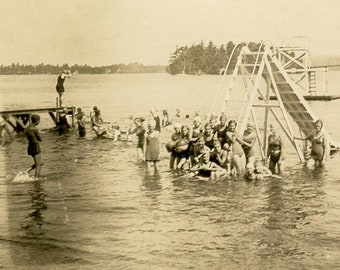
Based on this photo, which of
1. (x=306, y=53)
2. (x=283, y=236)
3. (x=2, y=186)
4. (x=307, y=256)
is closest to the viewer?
(x=307, y=256)

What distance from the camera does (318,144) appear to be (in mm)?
16031

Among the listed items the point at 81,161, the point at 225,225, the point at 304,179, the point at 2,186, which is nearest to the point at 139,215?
the point at 225,225

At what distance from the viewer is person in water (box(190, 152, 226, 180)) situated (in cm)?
1431

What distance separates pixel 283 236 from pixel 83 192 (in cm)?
566

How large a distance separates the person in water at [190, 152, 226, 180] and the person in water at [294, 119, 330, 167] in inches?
135

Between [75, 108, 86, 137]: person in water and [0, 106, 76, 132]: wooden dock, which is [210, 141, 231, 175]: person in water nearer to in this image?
[75, 108, 86, 137]: person in water

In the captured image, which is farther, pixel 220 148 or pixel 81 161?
pixel 81 161

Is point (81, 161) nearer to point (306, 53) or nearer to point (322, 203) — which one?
point (322, 203)

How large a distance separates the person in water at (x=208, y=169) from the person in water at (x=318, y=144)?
3421mm

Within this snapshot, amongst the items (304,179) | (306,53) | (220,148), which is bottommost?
(304,179)

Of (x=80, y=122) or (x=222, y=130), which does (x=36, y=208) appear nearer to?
(x=222, y=130)

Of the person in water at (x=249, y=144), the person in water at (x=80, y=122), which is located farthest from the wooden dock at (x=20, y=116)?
the person in water at (x=249, y=144)

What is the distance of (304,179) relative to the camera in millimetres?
14828

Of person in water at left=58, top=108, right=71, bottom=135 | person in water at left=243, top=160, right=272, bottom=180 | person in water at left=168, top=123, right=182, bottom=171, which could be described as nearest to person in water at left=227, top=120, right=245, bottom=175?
person in water at left=243, top=160, right=272, bottom=180
